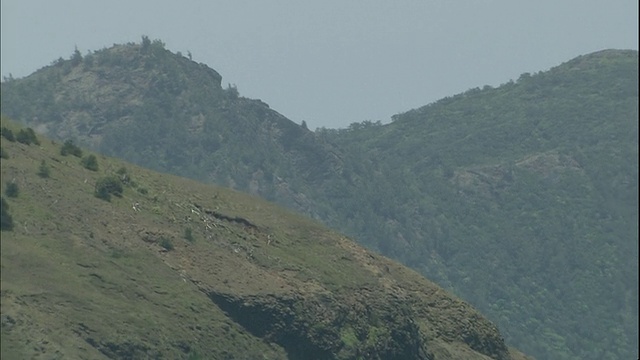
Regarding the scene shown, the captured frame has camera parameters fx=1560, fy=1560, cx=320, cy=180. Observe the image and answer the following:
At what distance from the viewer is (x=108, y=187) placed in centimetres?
6128

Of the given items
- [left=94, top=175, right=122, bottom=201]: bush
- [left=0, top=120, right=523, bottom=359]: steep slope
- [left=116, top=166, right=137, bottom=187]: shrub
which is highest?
[left=116, top=166, right=137, bottom=187]: shrub

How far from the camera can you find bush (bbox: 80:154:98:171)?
64.4 meters

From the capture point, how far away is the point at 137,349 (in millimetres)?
50438

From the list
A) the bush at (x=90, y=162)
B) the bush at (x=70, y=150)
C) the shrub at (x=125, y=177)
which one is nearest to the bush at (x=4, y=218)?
the bush at (x=90, y=162)

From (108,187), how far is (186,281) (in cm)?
606

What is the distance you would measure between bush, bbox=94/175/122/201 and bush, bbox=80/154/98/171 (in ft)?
7.82

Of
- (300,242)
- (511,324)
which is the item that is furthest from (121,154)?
(300,242)

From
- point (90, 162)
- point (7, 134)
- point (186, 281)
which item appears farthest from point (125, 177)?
point (186, 281)

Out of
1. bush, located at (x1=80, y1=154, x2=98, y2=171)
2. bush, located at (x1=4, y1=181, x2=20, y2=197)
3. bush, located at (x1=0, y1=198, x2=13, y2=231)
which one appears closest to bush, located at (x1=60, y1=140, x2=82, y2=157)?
bush, located at (x1=80, y1=154, x2=98, y2=171)

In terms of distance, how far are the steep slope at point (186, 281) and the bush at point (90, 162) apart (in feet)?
0.47

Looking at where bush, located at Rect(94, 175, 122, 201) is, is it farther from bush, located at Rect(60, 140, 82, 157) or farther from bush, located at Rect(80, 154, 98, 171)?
bush, located at Rect(60, 140, 82, 157)

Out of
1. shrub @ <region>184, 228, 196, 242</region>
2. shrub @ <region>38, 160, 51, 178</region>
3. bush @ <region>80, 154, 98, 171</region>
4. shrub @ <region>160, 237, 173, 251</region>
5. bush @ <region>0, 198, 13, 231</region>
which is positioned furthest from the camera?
bush @ <region>80, 154, 98, 171</region>

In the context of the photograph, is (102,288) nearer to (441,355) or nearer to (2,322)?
(2,322)

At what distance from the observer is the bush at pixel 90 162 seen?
64.4 metres
